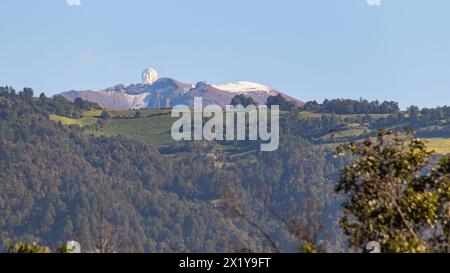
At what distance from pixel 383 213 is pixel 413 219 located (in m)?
0.92

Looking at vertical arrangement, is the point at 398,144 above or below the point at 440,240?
above

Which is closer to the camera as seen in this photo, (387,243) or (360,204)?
(387,243)

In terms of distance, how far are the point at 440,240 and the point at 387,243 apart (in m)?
2.53

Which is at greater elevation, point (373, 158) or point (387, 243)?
point (373, 158)
